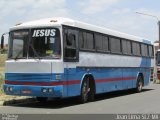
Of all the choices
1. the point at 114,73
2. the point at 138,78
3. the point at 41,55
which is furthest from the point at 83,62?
the point at 138,78

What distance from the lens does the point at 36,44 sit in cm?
1653

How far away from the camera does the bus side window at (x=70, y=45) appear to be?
651 inches

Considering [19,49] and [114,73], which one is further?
[114,73]

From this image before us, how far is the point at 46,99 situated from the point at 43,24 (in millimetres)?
3922

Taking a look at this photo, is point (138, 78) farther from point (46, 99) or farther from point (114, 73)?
point (46, 99)

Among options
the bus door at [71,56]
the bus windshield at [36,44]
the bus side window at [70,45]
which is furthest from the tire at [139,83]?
the bus windshield at [36,44]

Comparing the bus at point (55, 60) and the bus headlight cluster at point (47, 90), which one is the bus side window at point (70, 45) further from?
the bus headlight cluster at point (47, 90)

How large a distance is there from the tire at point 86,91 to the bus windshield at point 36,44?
230cm

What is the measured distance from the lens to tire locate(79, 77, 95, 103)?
58.6 feet

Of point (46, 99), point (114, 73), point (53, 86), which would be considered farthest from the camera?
point (114, 73)

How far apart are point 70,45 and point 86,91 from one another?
89.7 inches

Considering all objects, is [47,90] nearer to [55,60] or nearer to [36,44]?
[55,60]

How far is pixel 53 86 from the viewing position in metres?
16.0

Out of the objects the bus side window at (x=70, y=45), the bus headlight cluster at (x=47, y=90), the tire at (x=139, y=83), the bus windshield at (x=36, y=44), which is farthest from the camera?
the tire at (x=139, y=83)
